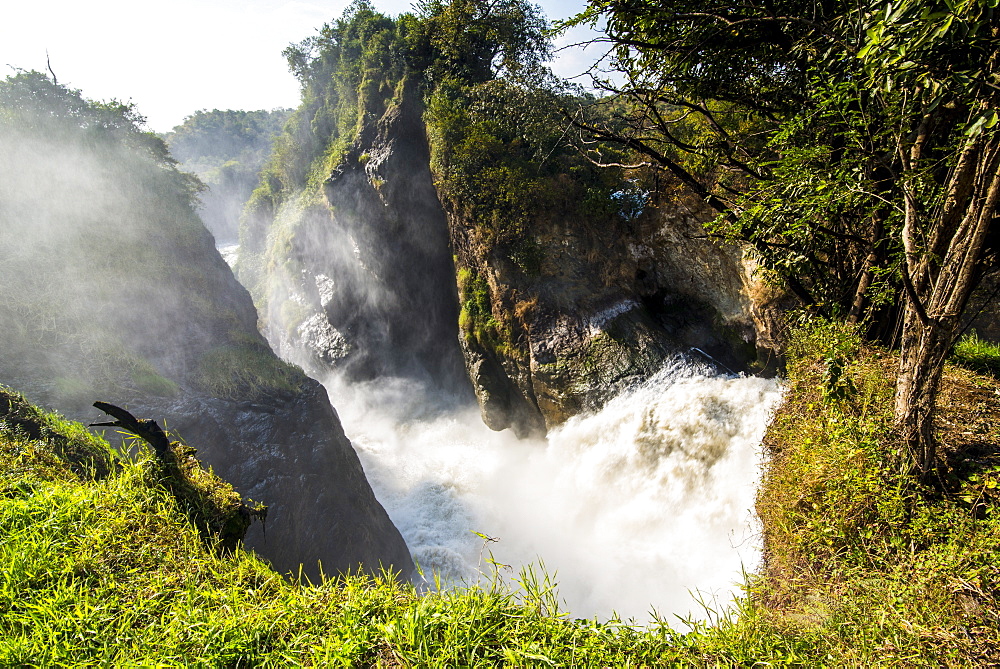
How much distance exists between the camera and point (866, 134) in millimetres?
3115

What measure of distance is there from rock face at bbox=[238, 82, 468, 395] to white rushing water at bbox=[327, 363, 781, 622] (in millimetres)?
4145

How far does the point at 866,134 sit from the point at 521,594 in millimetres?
3924

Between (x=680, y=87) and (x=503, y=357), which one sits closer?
(x=680, y=87)

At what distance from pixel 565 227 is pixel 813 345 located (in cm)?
646

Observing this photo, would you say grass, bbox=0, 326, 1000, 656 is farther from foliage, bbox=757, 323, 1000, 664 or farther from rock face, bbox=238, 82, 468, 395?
rock face, bbox=238, 82, 468, 395

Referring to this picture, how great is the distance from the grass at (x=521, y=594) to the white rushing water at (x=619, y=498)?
1.63 m

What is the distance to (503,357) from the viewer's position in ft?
36.5

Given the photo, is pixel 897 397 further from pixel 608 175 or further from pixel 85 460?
pixel 608 175

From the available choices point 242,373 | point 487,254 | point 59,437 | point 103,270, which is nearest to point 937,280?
point 59,437

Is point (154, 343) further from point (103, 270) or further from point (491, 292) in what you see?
point (491, 292)

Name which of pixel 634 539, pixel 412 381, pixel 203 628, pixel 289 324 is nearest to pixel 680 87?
pixel 203 628

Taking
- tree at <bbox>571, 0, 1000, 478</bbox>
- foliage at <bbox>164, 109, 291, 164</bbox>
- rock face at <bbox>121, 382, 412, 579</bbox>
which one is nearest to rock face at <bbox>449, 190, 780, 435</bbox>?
tree at <bbox>571, 0, 1000, 478</bbox>

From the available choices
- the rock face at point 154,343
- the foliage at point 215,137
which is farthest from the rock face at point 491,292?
the foliage at point 215,137

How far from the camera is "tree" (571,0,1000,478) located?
216cm
